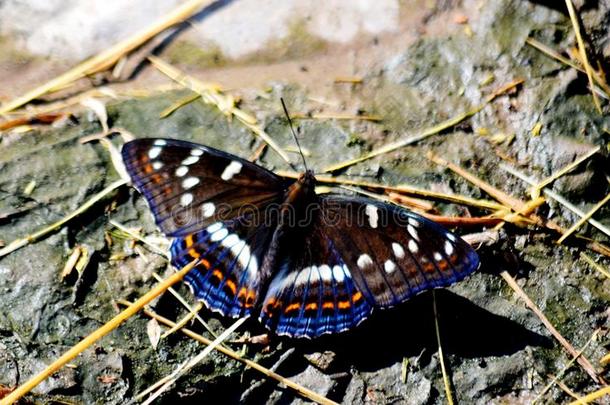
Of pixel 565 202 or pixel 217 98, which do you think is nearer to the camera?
pixel 565 202

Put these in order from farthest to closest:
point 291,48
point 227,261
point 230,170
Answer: point 291,48 → point 230,170 → point 227,261

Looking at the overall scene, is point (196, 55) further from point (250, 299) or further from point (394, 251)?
point (394, 251)

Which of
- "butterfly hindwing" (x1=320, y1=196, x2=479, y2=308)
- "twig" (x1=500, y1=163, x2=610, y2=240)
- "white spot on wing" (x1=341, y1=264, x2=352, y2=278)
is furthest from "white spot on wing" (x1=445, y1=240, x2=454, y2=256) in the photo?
"twig" (x1=500, y1=163, x2=610, y2=240)

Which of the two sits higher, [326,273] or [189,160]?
[189,160]

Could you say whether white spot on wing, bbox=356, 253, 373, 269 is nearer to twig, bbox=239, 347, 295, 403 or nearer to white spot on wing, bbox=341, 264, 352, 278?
white spot on wing, bbox=341, 264, 352, 278

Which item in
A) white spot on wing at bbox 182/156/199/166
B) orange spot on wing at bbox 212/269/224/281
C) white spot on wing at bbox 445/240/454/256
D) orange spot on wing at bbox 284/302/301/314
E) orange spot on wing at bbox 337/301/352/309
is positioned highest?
white spot on wing at bbox 182/156/199/166

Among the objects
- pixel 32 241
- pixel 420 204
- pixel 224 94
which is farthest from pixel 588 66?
pixel 32 241

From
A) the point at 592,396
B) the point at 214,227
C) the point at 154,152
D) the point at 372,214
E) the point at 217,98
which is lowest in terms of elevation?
the point at 592,396

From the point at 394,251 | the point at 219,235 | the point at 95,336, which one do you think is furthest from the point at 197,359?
the point at 394,251
